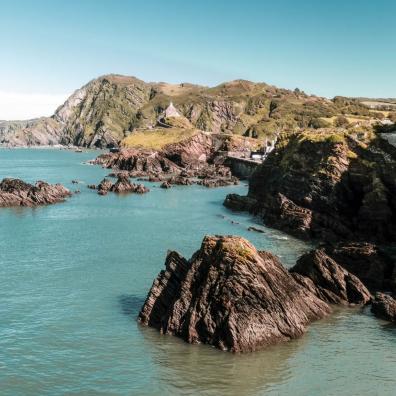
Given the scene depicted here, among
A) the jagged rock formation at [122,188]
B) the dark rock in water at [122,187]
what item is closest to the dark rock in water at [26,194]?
the jagged rock formation at [122,188]

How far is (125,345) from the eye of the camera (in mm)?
37188

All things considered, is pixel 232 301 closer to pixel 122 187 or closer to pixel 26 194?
pixel 26 194

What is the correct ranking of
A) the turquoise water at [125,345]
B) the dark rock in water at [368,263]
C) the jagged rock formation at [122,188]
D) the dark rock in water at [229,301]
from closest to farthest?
the turquoise water at [125,345], the dark rock in water at [229,301], the dark rock in water at [368,263], the jagged rock formation at [122,188]

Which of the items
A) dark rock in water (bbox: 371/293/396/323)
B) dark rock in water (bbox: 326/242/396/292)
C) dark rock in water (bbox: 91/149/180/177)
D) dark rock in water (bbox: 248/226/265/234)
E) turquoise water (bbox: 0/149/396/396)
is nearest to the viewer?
turquoise water (bbox: 0/149/396/396)

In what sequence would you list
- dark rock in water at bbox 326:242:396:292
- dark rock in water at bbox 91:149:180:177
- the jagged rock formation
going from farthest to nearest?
1. dark rock in water at bbox 91:149:180:177
2. the jagged rock formation
3. dark rock in water at bbox 326:242:396:292

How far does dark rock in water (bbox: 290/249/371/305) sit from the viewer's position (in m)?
46.7

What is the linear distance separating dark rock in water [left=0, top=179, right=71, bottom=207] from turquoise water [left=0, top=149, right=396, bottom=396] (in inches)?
1395

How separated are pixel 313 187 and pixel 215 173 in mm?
95303

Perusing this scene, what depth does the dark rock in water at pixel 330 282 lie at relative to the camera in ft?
153

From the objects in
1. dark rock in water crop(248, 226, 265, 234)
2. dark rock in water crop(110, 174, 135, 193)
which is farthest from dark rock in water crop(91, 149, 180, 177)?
dark rock in water crop(248, 226, 265, 234)

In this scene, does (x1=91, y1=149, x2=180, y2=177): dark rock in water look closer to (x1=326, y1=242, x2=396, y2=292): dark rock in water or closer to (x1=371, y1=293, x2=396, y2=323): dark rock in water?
(x1=326, y1=242, x2=396, y2=292): dark rock in water

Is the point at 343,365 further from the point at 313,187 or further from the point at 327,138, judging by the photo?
the point at 327,138

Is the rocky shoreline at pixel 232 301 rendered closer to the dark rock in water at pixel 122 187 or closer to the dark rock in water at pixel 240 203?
the dark rock in water at pixel 240 203

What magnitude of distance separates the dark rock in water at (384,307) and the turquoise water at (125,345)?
0.80 metres
